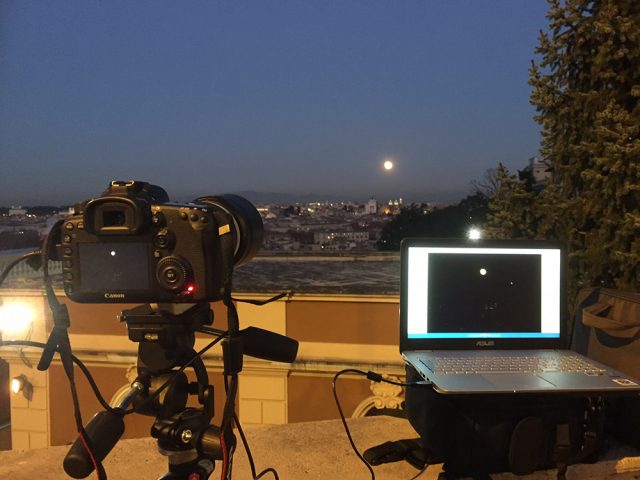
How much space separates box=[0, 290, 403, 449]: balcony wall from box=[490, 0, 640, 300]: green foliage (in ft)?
21.3

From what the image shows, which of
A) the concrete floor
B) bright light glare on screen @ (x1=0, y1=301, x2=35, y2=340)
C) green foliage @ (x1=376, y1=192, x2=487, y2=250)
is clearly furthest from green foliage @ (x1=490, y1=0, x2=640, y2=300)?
green foliage @ (x1=376, y1=192, x2=487, y2=250)

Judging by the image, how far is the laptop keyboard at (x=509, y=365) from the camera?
1.32 metres

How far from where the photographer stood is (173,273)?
869 mm

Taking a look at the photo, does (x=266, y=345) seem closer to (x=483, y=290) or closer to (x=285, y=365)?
(x=483, y=290)

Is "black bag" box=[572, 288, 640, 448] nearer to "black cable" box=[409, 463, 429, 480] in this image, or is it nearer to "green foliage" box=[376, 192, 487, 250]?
"black cable" box=[409, 463, 429, 480]

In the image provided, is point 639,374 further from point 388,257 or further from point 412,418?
point 388,257

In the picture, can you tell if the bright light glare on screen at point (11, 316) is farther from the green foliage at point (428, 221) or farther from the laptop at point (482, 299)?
the green foliage at point (428, 221)

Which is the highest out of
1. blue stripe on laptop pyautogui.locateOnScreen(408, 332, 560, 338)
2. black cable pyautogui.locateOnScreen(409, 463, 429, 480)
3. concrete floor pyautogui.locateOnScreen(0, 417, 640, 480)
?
blue stripe on laptop pyautogui.locateOnScreen(408, 332, 560, 338)

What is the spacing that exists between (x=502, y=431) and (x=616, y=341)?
43 cm

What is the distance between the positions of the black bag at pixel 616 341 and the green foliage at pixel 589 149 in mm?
815

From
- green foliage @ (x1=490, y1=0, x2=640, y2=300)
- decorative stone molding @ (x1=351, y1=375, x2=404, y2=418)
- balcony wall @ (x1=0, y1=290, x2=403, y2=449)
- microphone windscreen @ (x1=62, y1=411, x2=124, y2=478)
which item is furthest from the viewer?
balcony wall @ (x1=0, y1=290, x2=403, y2=449)

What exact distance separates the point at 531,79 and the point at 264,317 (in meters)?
7.43

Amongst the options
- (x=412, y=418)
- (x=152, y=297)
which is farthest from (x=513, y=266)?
(x=152, y=297)

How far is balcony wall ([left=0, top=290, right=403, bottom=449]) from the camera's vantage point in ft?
30.1
